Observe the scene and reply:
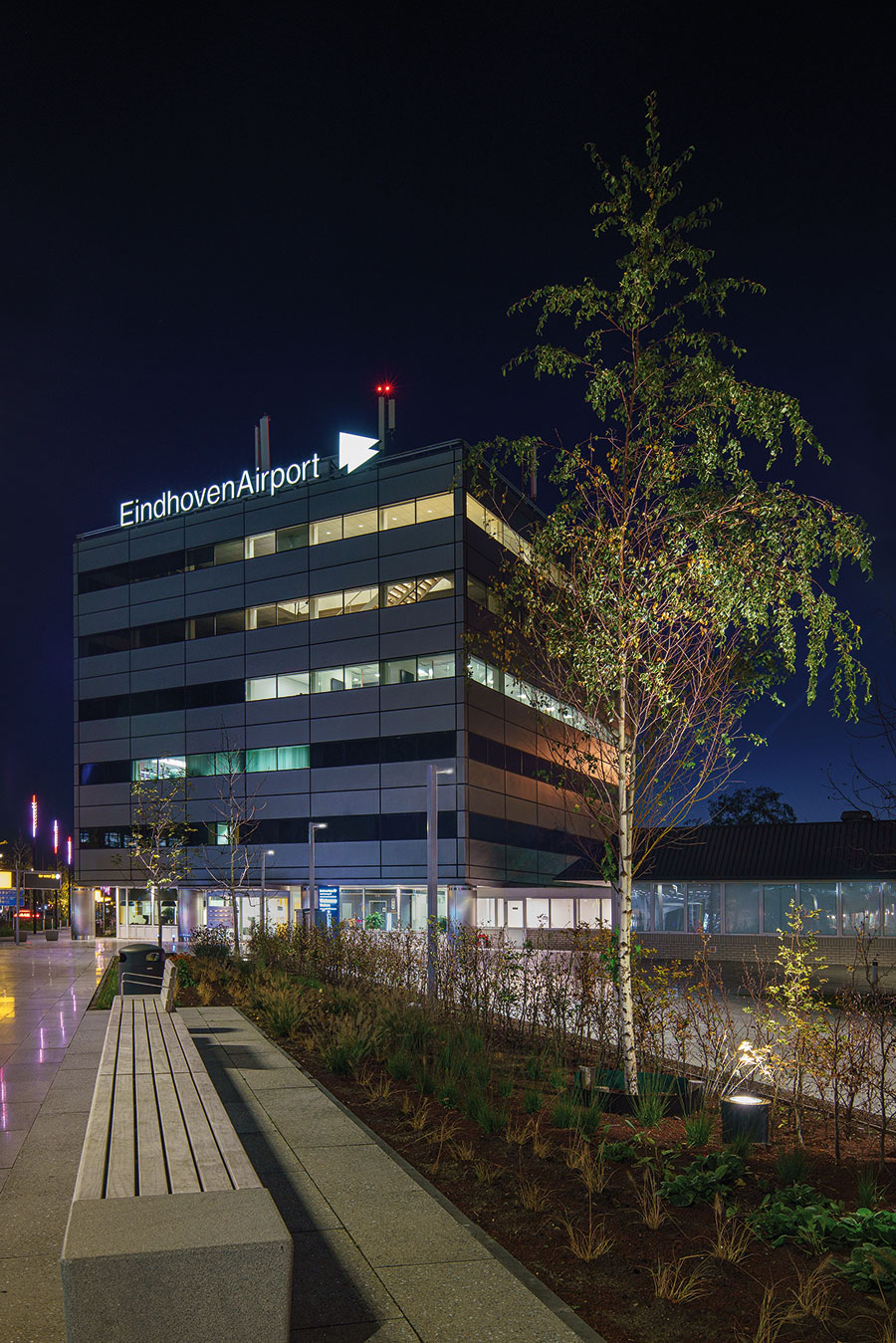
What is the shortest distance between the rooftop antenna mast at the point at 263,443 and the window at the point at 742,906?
33909mm

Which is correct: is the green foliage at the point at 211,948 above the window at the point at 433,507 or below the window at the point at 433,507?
below

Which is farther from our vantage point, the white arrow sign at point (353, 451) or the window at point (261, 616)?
the window at point (261, 616)

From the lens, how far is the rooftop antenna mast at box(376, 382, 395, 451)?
5541cm

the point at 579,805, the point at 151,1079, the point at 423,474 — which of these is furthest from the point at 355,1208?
the point at 423,474

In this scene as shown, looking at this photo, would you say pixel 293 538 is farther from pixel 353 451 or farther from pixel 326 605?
pixel 353 451

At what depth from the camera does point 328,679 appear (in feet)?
175

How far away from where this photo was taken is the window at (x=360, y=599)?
172 ft

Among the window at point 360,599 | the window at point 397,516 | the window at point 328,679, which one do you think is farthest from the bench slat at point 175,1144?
the window at point 328,679

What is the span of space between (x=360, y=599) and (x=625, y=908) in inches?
1728

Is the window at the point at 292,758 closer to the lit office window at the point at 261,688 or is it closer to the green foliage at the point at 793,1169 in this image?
the lit office window at the point at 261,688

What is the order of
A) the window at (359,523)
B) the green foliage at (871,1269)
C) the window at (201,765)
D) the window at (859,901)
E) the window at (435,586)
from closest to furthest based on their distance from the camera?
the green foliage at (871,1269) → the window at (859,901) → the window at (435,586) → the window at (359,523) → the window at (201,765)

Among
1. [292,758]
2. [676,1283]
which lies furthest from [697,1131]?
[292,758]

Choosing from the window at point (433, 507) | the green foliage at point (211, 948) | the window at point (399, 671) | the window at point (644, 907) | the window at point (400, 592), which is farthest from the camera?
the window at point (400, 592)

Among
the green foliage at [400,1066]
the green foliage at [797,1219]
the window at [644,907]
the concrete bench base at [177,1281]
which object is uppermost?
the concrete bench base at [177,1281]
